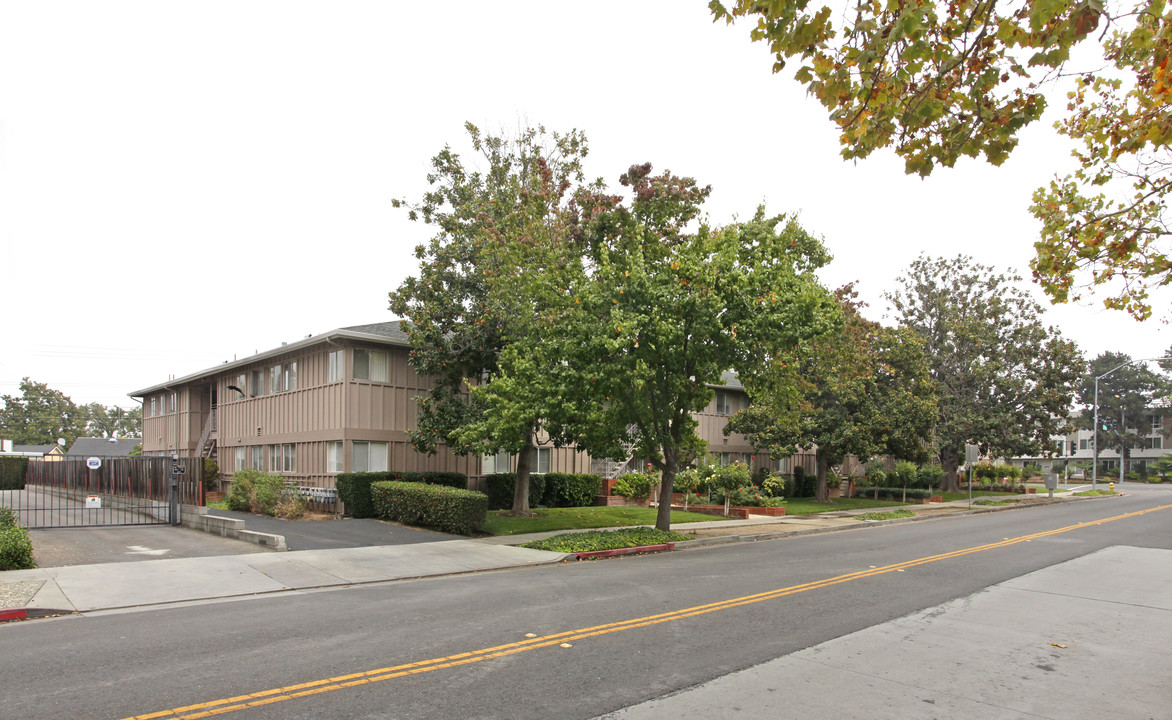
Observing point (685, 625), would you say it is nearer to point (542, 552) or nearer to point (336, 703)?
point (336, 703)

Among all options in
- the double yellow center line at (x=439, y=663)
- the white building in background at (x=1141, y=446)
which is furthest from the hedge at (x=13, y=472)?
the white building in background at (x=1141, y=446)

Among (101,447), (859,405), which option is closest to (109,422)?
(101,447)

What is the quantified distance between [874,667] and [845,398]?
26.1 m

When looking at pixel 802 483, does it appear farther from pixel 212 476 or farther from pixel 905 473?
pixel 212 476

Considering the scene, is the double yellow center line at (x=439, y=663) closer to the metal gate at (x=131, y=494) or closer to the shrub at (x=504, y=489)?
the metal gate at (x=131, y=494)

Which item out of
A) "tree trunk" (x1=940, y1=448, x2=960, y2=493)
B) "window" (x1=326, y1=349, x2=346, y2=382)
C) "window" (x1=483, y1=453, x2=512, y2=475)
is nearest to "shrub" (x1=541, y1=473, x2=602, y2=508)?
"window" (x1=483, y1=453, x2=512, y2=475)

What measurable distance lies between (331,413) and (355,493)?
3.37 m

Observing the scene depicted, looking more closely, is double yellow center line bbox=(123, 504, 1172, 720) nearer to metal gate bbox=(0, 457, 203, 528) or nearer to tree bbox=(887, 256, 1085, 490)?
metal gate bbox=(0, 457, 203, 528)

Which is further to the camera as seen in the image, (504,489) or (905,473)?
(905,473)

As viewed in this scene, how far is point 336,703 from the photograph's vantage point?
5.78 meters

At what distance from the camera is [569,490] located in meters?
27.5

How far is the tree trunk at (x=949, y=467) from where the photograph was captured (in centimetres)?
4281

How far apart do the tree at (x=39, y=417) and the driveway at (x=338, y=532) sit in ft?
293

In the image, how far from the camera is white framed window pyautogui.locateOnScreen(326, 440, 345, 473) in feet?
76.3
